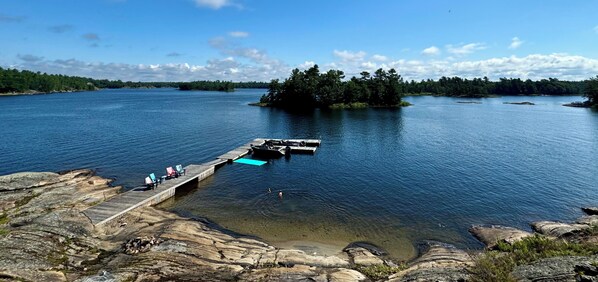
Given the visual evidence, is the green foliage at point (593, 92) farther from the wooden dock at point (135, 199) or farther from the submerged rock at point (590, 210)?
the wooden dock at point (135, 199)

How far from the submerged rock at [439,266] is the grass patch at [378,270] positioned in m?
0.63

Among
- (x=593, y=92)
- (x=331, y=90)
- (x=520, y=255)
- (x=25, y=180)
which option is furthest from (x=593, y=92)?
(x=25, y=180)

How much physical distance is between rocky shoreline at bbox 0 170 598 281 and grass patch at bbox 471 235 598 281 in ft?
1.86

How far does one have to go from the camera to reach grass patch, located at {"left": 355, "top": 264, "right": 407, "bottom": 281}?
19.9m

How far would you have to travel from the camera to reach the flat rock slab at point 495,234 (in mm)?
25612

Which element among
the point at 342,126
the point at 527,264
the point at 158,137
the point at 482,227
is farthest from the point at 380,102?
the point at 527,264

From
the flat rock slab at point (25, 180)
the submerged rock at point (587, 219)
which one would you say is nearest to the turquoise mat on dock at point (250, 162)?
the flat rock slab at point (25, 180)

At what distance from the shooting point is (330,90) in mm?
133125

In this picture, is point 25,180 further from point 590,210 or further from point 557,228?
point 590,210

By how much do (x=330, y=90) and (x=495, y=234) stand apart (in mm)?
108967

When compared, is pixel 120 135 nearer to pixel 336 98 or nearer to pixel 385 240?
pixel 385 240

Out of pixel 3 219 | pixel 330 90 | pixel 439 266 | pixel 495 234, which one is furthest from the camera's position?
pixel 330 90

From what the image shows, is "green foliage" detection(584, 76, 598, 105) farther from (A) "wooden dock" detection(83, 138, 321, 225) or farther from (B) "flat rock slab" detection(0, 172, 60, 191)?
(B) "flat rock slab" detection(0, 172, 60, 191)

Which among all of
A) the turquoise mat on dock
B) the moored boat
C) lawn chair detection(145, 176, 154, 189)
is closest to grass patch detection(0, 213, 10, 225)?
lawn chair detection(145, 176, 154, 189)
